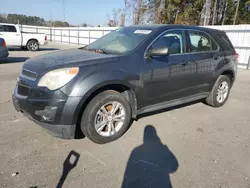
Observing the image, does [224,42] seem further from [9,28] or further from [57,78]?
[9,28]

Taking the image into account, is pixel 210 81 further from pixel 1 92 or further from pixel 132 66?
pixel 1 92

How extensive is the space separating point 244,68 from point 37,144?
11146mm

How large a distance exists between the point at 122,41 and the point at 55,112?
183cm

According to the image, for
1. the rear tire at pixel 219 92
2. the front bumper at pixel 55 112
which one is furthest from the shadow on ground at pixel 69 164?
the rear tire at pixel 219 92

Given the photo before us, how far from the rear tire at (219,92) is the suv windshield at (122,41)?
220cm

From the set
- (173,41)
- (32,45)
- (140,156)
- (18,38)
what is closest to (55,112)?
(140,156)

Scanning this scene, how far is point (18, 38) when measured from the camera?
14.8m

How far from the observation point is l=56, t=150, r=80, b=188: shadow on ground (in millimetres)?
2436

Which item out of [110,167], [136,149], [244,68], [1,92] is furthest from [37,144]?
[244,68]

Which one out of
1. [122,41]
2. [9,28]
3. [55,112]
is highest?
[9,28]

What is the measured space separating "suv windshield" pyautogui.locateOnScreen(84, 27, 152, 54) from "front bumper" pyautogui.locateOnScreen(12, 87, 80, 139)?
127 centimetres

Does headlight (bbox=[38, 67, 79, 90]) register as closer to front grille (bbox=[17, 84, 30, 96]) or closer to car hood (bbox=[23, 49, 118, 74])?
car hood (bbox=[23, 49, 118, 74])

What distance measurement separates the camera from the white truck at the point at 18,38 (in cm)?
1410

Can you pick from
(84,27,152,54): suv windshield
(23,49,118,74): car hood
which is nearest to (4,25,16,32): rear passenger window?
(84,27,152,54): suv windshield
